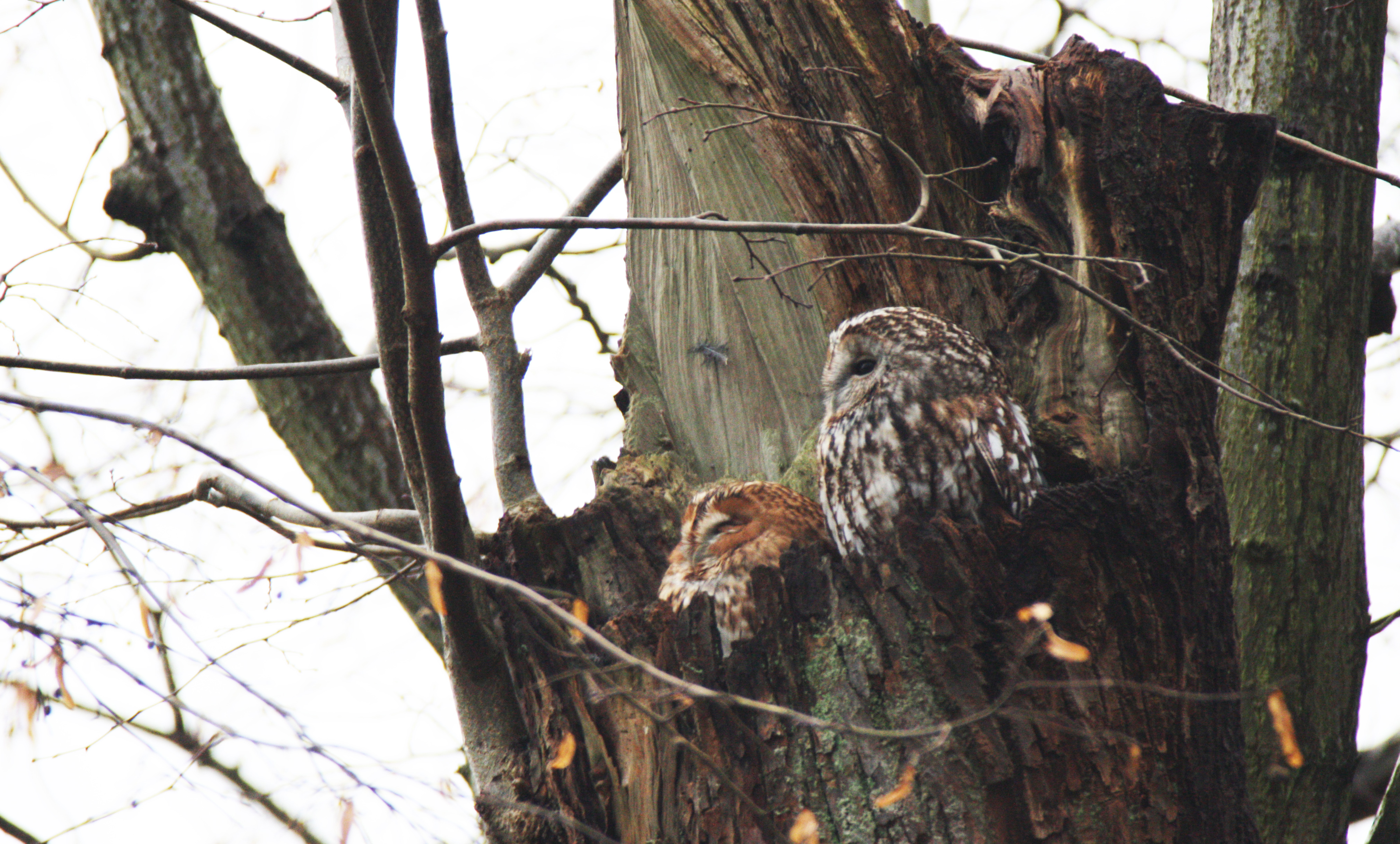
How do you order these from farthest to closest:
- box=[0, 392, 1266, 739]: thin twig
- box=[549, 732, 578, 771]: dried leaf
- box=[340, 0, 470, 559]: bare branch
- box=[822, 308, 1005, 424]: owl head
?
1. box=[822, 308, 1005, 424]: owl head
2. box=[549, 732, 578, 771]: dried leaf
3. box=[340, 0, 470, 559]: bare branch
4. box=[0, 392, 1266, 739]: thin twig

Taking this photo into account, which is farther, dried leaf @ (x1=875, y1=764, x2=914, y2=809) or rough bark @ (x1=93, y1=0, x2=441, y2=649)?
rough bark @ (x1=93, y1=0, x2=441, y2=649)

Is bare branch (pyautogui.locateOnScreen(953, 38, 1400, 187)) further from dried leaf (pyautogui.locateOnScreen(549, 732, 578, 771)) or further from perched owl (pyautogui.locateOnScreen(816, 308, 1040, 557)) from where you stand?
dried leaf (pyautogui.locateOnScreen(549, 732, 578, 771))

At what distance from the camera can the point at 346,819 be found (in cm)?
220

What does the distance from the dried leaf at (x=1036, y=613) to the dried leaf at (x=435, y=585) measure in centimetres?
111

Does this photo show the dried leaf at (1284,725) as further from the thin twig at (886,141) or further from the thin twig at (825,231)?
the thin twig at (886,141)

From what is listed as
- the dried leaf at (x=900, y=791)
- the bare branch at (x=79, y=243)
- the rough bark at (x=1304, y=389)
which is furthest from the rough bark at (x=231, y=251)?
the rough bark at (x=1304, y=389)

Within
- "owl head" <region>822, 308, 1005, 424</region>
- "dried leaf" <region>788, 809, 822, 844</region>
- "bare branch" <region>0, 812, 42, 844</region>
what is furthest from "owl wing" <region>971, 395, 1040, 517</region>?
"bare branch" <region>0, 812, 42, 844</region>

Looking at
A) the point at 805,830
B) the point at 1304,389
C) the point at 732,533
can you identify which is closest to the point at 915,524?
the point at 805,830

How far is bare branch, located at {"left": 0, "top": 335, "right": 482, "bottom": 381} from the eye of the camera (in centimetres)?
231

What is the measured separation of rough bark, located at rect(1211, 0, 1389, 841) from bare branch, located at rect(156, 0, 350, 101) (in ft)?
10.1

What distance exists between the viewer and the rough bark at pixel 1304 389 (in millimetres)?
3465

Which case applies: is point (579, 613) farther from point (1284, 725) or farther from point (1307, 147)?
point (1307, 147)

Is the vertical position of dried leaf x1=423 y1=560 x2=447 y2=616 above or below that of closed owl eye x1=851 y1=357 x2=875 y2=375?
below

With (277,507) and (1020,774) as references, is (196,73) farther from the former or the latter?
(1020,774)
